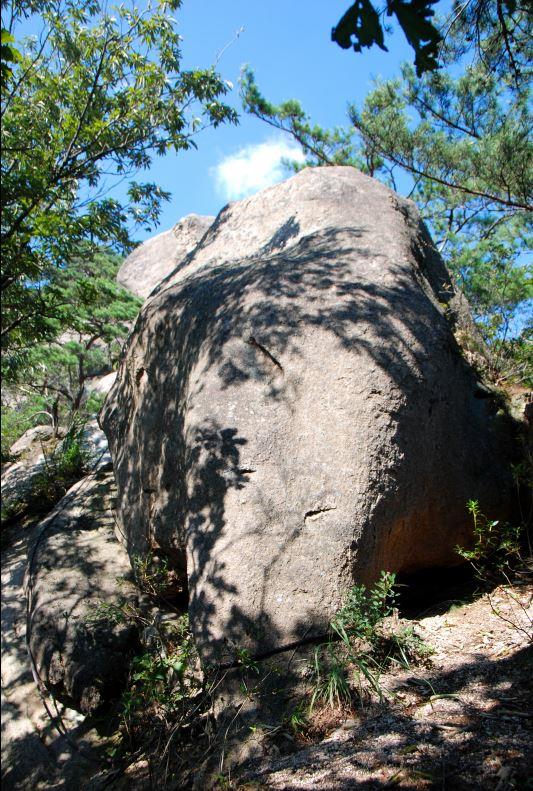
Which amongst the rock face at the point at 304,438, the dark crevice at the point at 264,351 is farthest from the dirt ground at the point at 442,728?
the dark crevice at the point at 264,351

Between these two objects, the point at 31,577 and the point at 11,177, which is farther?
the point at 11,177

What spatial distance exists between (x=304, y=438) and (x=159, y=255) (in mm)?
8910

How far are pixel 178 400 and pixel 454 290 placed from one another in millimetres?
3374

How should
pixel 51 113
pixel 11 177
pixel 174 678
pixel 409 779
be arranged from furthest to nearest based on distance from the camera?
pixel 51 113
pixel 11 177
pixel 174 678
pixel 409 779

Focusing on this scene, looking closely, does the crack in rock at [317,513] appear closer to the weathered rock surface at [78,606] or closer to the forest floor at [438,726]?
the forest floor at [438,726]

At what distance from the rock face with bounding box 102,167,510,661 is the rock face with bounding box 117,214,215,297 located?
6222 millimetres

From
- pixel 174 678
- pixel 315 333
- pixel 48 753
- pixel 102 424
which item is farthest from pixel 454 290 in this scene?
pixel 48 753

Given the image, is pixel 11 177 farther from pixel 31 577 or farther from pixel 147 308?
pixel 31 577

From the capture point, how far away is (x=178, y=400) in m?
5.14

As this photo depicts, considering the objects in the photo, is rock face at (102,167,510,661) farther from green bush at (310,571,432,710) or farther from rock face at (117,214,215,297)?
rock face at (117,214,215,297)

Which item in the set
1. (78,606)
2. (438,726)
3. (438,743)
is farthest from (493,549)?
(78,606)

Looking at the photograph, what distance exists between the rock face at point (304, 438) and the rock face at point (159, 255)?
245 inches

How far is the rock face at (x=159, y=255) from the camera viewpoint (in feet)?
38.2

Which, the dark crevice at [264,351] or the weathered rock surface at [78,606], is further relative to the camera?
the weathered rock surface at [78,606]
